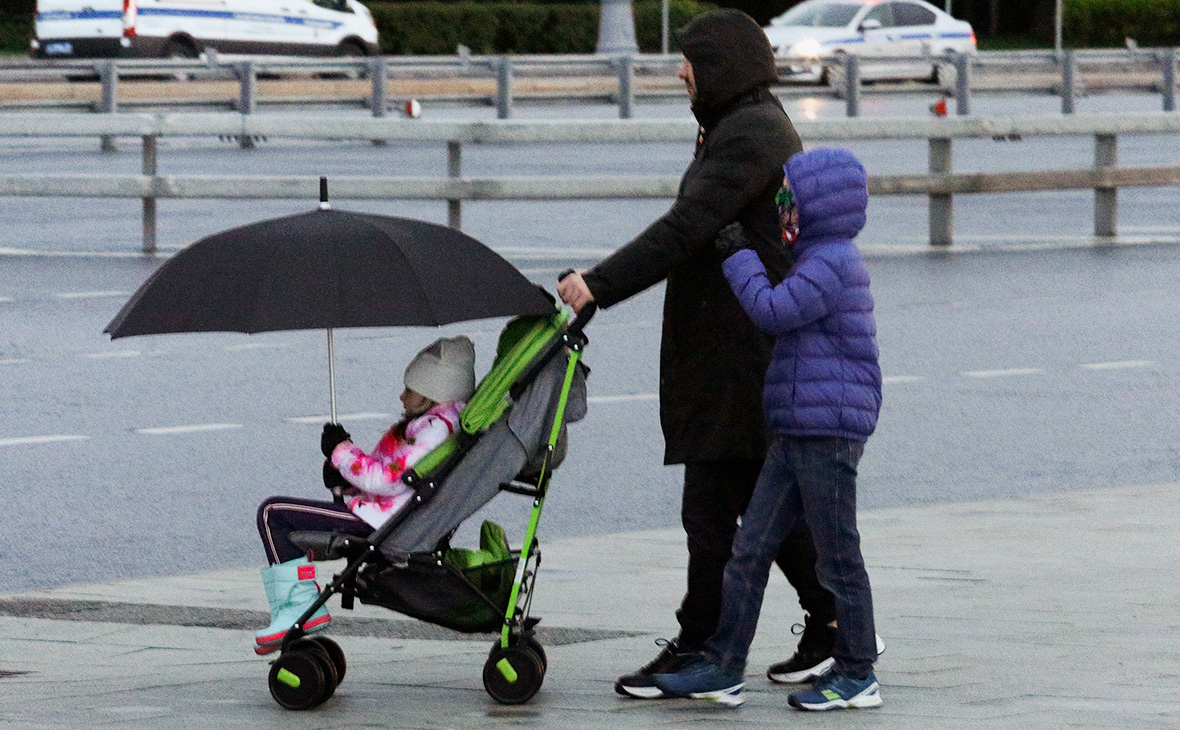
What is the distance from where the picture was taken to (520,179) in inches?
637

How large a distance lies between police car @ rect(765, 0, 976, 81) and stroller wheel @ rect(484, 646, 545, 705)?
1242 inches

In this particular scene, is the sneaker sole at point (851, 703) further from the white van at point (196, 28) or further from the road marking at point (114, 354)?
the white van at point (196, 28)

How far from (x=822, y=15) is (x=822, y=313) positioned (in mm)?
36778

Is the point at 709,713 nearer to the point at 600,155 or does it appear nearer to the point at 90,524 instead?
the point at 90,524

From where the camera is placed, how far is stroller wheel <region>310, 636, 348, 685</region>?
5.27 meters

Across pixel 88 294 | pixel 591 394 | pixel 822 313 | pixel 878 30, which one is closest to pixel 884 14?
pixel 878 30

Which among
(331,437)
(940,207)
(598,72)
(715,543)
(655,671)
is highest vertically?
(598,72)

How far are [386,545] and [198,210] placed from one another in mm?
14773

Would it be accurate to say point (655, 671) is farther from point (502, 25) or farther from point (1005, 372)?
point (502, 25)

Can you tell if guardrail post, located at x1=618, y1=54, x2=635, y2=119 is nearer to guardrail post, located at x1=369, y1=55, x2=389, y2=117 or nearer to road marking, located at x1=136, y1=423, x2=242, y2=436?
guardrail post, located at x1=369, y1=55, x2=389, y2=117

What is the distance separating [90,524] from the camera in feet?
25.2

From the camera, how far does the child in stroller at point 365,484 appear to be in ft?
17.0

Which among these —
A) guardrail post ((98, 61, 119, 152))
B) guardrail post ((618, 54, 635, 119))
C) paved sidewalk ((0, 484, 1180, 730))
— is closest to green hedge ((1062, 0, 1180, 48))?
guardrail post ((618, 54, 635, 119))

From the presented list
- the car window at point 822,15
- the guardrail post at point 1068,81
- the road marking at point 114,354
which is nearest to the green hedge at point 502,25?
the car window at point 822,15
